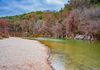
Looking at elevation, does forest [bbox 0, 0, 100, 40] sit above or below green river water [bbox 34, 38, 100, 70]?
above

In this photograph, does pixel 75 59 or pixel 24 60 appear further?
pixel 75 59

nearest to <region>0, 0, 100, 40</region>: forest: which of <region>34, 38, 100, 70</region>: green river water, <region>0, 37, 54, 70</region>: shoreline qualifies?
<region>34, 38, 100, 70</region>: green river water

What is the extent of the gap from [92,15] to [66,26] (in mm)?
18909

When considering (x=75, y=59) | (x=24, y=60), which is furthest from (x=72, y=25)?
(x=24, y=60)

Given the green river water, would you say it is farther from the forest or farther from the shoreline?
the forest

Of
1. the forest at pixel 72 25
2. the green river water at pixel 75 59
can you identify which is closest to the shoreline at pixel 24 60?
the green river water at pixel 75 59

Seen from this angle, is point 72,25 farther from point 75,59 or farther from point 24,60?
point 24,60

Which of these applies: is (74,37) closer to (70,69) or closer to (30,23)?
(30,23)

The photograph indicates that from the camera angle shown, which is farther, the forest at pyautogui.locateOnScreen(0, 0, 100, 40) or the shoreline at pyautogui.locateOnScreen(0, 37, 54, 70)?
the forest at pyautogui.locateOnScreen(0, 0, 100, 40)

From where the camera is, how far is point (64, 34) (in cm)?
9075

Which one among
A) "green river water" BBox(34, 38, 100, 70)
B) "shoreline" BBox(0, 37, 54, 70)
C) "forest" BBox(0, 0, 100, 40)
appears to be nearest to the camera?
"shoreline" BBox(0, 37, 54, 70)

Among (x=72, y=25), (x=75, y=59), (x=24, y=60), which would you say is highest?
(x=72, y=25)

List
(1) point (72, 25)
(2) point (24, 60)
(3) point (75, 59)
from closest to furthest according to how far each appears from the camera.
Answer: (2) point (24, 60)
(3) point (75, 59)
(1) point (72, 25)

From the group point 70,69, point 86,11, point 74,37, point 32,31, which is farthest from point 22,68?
point 32,31
